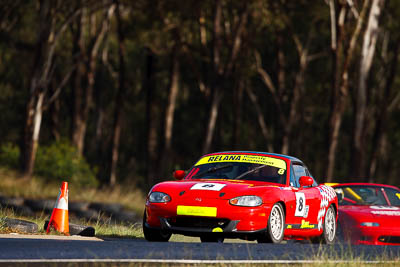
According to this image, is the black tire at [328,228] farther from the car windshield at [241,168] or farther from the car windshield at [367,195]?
the car windshield at [367,195]

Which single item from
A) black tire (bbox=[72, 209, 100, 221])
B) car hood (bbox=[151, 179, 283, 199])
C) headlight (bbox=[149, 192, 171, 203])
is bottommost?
black tire (bbox=[72, 209, 100, 221])

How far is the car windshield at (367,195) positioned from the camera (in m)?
16.6

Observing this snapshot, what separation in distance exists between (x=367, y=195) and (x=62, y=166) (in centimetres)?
1828

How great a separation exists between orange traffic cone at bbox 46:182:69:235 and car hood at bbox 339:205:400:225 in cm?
544

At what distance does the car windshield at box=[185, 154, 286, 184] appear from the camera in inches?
508

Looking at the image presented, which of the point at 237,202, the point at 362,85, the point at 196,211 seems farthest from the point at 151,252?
the point at 362,85

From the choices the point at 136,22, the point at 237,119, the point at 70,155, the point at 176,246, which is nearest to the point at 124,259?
the point at 176,246

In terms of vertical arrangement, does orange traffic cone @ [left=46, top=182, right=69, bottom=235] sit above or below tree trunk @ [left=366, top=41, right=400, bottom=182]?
below

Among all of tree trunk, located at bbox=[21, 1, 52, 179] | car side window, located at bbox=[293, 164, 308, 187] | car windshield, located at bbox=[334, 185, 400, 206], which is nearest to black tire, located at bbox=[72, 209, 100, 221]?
tree trunk, located at bbox=[21, 1, 52, 179]

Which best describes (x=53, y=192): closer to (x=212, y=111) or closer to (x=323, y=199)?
(x=212, y=111)

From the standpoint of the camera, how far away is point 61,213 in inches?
485

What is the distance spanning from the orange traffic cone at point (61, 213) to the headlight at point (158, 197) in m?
1.23

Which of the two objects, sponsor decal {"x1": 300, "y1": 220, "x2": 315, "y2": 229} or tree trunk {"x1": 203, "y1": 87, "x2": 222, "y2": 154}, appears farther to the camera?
tree trunk {"x1": 203, "y1": 87, "x2": 222, "y2": 154}

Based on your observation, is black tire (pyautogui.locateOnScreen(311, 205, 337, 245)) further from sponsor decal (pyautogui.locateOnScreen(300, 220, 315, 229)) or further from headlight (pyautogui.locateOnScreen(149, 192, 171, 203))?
headlight (pyautogui.locateOnScreen(149, 192, 171, 203))
